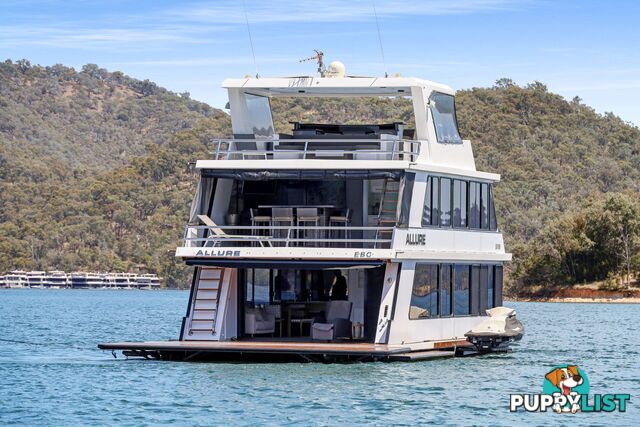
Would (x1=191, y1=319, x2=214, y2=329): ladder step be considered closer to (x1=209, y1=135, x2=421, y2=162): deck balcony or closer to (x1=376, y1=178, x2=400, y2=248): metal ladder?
(x1=209, y1=135, x2=421, y2=162): deck balcony

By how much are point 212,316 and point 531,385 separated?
19.7ft

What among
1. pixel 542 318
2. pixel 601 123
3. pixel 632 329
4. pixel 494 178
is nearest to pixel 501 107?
pixel 601 123

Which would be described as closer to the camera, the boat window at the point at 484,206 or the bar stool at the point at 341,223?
the bar stool at the point at 341,223

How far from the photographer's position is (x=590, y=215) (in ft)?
301

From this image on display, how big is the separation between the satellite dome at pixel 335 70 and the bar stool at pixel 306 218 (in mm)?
2895

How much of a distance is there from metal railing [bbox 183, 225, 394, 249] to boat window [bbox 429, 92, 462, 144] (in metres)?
2.59

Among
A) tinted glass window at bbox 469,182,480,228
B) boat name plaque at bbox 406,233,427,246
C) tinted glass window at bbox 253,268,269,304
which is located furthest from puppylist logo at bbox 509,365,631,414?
tinted glass window at bbox 253,268,269,304

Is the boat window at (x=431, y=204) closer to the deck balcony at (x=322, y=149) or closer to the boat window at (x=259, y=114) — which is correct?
the deck balcony at (x=322, y=149)

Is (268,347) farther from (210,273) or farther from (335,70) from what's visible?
(335,70)

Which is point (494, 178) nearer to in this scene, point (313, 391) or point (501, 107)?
point (313, 391)

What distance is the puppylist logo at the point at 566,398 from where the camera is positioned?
21.6 meters

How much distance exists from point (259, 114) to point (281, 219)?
10.1ft

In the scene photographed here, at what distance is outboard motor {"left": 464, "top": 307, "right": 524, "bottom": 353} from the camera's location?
90.2ft

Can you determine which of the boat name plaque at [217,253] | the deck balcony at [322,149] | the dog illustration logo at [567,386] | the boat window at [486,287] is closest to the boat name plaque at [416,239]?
the deck balcony at [322,149]
